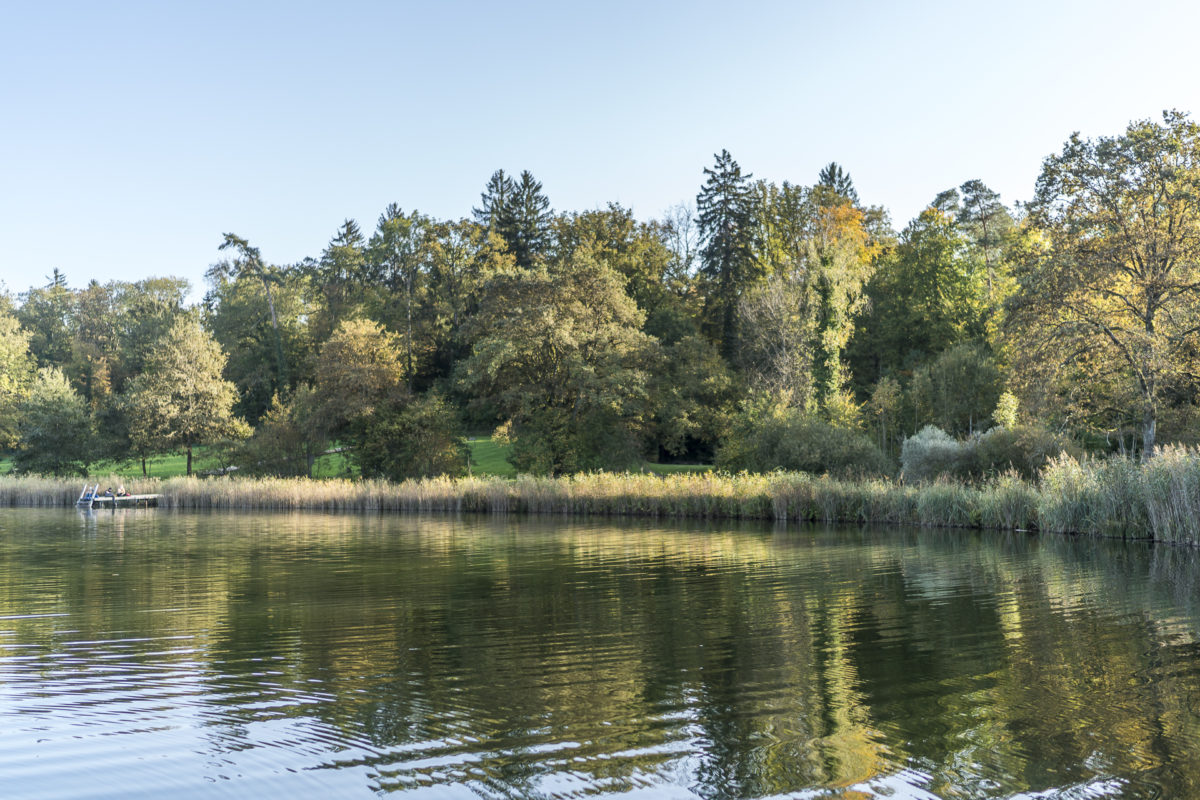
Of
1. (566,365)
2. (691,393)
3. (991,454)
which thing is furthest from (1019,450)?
(691,393)

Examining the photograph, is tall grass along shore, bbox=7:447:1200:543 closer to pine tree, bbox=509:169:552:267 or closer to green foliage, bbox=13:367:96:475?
green foliage, bbox=13:367:96:475

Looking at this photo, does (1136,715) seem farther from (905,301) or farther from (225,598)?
(905,301)

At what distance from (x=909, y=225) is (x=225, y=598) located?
62.2 metres

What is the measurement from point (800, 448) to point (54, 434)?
43321 millimetres

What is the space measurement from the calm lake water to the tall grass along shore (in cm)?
448

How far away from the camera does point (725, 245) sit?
6203cm

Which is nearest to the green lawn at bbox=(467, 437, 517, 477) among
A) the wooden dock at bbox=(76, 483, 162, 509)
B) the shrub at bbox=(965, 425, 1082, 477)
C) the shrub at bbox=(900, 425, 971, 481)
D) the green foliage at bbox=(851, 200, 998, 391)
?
the wooden dock at bbox=(76, 483, 162, 509)

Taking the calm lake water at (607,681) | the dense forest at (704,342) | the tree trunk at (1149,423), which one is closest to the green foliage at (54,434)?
the dense forest at (704,342)

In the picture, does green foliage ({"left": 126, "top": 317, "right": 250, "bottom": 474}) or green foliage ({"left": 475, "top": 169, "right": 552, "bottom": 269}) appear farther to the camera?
green foliage ({"left": 475, "top": 169, "right": 552, "bottom": 269})

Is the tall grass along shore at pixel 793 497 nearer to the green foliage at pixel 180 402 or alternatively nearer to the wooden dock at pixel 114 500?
the wooden dock at pixel 114 500

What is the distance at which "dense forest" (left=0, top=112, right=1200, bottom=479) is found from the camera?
3109 centimetres

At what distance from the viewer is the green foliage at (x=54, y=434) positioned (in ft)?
181

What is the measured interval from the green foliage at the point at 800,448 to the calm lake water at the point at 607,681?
17.1 m

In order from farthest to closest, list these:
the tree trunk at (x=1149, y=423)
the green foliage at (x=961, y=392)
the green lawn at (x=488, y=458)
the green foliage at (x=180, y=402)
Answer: the green lawn at (x=488, y=458)
the green foliage at (x=180, y=402)
the green foliage at (x=961, y=392)
the tree trunk at (x=1149, y=423)
